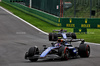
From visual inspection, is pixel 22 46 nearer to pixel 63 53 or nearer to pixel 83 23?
pixel 63 53

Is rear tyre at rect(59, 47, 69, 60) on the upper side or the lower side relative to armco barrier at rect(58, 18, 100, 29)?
upper

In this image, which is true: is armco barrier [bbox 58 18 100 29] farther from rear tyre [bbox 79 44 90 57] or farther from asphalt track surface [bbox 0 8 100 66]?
rear tyre [bbox 79 44 90 57]

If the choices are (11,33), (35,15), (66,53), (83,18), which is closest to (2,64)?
(66,53)

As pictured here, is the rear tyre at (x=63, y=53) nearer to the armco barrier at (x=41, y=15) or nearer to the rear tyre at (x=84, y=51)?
the rear tyre at (x=84, y=51)

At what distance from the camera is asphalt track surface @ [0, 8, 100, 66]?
13.9 metres

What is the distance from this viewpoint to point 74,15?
3956 centimetres

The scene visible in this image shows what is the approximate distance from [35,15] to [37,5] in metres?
6.99

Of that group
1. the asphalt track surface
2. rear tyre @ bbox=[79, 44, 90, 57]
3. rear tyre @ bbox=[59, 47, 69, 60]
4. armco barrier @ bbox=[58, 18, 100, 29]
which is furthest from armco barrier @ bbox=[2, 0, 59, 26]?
rear tyre @ bbox=[59, 47, 69, 60]

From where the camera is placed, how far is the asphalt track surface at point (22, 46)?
13.9 metres

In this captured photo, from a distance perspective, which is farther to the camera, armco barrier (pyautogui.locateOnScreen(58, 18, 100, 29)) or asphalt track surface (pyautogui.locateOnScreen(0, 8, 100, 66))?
armco barrier (pyautogui.locateOnScreen(58, 18, 100, 29))

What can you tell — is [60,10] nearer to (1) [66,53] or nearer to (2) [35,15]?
(2) [35,15]

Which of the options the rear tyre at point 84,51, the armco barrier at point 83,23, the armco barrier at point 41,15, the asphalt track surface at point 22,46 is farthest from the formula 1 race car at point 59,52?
the armco barrier at point 41,15

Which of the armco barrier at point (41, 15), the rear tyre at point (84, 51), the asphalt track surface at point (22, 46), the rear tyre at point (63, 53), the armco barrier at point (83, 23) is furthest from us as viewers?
the armco barrier at point (41, 15)

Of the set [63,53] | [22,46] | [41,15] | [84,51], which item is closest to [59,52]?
[63,53]
